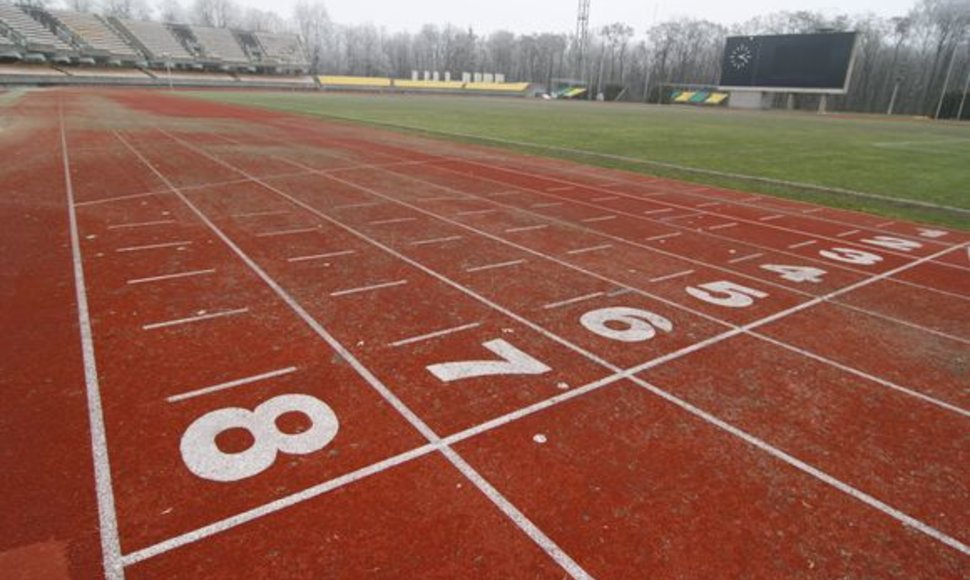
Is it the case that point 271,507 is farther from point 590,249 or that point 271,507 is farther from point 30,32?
point 30,32

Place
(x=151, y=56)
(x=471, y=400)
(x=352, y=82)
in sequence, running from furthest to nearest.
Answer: (x=352, y=82) → (x=151, y=56) → (x=471, y=400)

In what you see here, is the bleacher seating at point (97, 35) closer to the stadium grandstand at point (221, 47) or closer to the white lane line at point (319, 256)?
the stadium grandstand at point (221, 47)

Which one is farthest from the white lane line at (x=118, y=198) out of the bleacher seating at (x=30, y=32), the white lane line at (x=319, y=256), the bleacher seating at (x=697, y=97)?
the bleacher seating at (x=697, y=97)

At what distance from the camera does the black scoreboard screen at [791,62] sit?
56406 millimetres

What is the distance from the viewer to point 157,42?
79.8m

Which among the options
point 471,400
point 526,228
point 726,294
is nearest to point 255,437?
point 471,400

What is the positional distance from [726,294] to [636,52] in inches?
5059

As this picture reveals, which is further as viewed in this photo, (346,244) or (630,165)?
(630,165)

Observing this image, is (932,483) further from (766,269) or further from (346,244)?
(346,244)

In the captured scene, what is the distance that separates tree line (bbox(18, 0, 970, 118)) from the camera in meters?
79.1

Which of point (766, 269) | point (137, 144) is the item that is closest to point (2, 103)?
point (137, 144)

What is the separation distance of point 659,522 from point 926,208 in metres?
14.2

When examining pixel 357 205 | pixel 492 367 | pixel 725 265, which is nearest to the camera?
pixel 492 367

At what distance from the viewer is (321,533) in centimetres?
329
